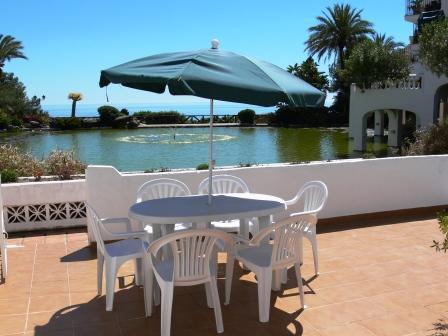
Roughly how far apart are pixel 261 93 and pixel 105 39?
2559cm

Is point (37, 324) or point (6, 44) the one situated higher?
point (6, 44)

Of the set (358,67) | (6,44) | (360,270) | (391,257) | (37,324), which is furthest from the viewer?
(6,44)

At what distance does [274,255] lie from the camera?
3.76 metres

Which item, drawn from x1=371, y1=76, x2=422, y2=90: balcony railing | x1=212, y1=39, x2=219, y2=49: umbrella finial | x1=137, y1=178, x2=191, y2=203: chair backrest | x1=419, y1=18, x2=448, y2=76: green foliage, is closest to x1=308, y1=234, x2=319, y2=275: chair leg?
x1=137, y1=178, x2=191, y2=203: chair backrest

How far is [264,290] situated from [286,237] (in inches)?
17.0

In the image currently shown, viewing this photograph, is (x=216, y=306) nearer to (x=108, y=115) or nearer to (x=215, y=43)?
(x=215, y=43)

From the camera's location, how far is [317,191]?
16.4 feet

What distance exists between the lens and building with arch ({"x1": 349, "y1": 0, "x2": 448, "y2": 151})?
22.9 metres

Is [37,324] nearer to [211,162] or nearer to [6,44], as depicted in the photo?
[211,162]

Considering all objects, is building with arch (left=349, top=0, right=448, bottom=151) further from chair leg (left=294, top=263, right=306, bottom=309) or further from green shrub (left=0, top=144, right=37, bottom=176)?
chair leg (left=294, top=263, right=306, bottom=309)

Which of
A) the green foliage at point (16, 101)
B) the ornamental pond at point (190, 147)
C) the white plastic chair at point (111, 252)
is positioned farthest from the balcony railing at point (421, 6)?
the white plastic chair at point (111, 252)

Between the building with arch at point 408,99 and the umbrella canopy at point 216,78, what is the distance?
59.9ft

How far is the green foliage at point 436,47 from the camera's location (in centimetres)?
1705

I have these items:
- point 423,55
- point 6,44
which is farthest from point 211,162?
point 6,44
